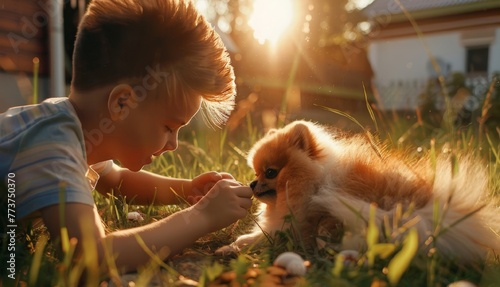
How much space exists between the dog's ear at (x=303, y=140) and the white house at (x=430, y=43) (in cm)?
1512

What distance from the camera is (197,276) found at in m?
1.92

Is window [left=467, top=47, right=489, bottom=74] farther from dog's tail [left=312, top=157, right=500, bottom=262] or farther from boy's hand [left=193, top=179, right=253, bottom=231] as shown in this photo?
boy's hand [left=193, top=179, right=253, bottom=231]

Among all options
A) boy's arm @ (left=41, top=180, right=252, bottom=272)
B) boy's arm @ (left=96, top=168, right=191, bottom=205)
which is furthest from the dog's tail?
boy's arm @ (left=96, top=168, right=191, bottom=205)

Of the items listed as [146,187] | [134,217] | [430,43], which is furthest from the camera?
[430,43]

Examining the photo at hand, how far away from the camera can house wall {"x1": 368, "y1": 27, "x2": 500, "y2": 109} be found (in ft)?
58.3

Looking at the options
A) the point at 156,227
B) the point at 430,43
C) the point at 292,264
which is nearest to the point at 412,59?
the point at 430,43

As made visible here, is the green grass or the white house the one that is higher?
the white house

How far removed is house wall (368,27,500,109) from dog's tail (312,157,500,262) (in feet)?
50.3

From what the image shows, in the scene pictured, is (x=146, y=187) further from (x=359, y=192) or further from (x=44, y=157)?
(x=359, y=192)

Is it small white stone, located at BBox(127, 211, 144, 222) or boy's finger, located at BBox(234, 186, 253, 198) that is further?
small white stone, located at BBox(127, 211, 144, 222)

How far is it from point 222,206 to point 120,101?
0.64m

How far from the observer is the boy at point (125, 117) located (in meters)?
1.98

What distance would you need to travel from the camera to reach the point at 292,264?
1.76 m

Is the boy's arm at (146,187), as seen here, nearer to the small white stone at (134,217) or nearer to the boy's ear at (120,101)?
the small white stone at (134,217)
